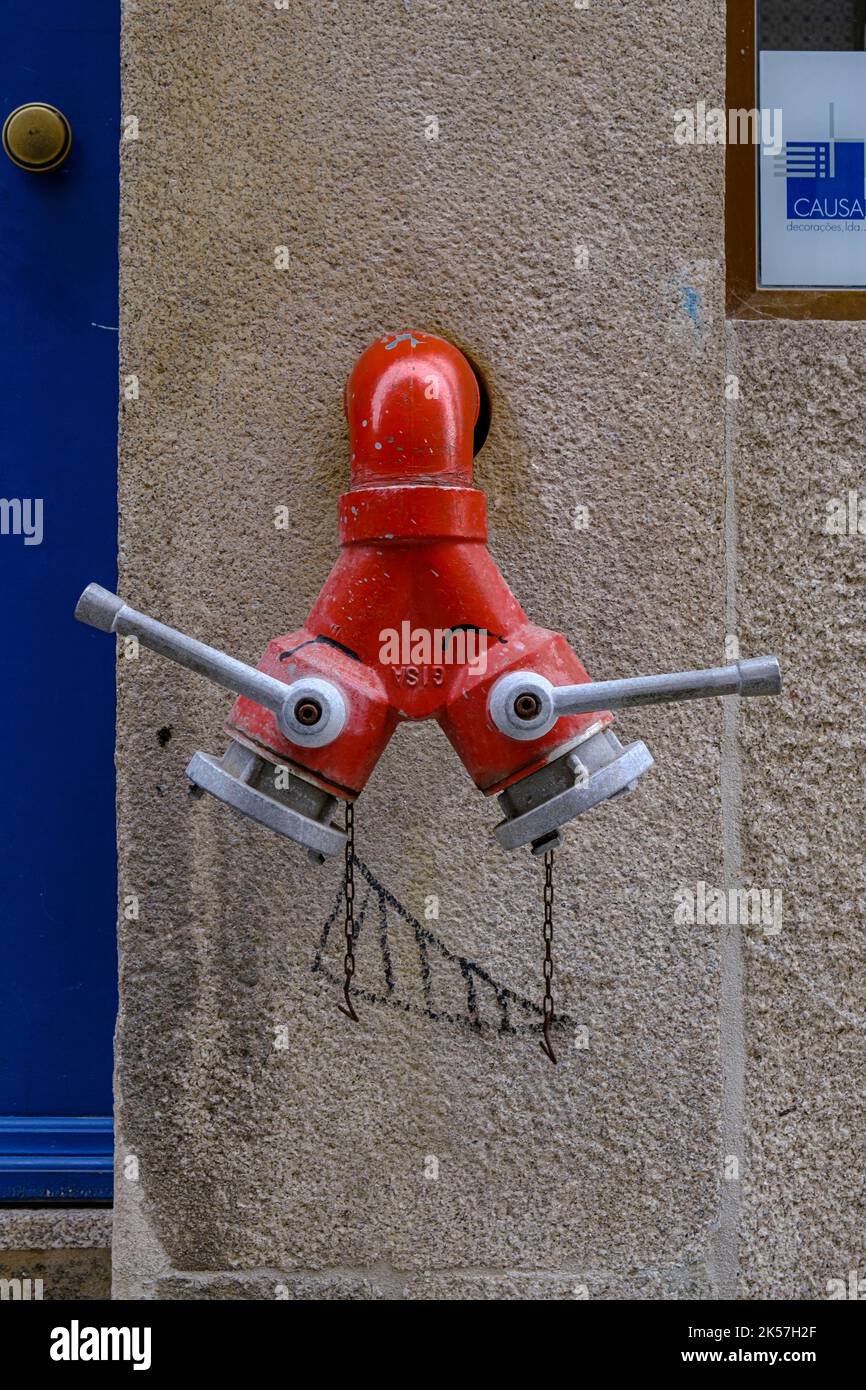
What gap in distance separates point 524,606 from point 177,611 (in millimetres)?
568

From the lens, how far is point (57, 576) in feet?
7.39

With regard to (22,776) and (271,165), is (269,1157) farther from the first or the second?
(271,165)

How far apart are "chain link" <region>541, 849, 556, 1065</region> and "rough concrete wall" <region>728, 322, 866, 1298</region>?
0.32 metres

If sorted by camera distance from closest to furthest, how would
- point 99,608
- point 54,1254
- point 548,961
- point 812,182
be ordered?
point 99,608, point 548,961, point 812,182, point 54,1254

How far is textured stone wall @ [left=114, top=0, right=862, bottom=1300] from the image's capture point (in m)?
1.84

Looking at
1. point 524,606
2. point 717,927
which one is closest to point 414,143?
point 524,606

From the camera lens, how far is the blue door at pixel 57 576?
7.30ft

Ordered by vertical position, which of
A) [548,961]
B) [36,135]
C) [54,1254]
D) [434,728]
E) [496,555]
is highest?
[36,135]

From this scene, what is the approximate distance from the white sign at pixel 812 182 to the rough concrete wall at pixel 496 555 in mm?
144

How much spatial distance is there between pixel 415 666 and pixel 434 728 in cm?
40

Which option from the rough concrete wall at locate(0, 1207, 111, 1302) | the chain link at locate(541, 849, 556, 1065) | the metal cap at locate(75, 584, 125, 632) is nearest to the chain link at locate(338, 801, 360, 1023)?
the chain link at locate(541, 849, 556, 1065)

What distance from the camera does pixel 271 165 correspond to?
185cm

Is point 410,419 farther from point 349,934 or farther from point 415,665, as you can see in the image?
point 349,934

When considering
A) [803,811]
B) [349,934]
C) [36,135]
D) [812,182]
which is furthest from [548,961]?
[36,135]
